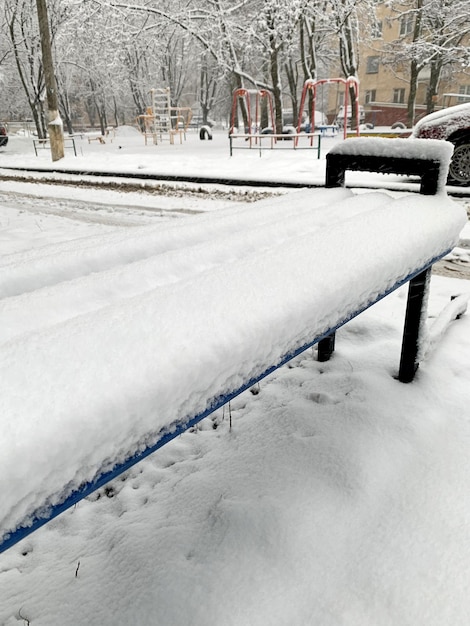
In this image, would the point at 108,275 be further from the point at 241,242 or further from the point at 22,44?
the point at 22,44

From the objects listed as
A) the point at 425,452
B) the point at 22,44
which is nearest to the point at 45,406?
the point at 425,452

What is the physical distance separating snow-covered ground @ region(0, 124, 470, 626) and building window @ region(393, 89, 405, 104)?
43.2m

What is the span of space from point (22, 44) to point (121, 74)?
7.78 meters

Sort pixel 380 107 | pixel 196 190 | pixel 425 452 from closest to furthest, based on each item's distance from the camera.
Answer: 1. pixel 425 452
2. pixel 196 190
3. pixel 380 107

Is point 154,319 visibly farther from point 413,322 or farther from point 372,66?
point 372,66

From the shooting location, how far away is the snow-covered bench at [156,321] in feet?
2.36

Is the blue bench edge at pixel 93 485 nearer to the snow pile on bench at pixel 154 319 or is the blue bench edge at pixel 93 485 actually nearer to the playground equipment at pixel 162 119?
the snow pile on bench at pixel 154 319

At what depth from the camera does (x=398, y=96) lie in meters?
40.2

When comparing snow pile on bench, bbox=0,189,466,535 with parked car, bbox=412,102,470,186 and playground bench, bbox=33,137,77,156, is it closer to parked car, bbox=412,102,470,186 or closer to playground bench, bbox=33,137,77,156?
parked car, bbox=412,102,470,186

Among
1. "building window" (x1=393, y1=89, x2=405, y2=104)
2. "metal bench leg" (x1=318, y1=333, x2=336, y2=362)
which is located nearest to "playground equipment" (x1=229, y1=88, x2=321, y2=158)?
"metal bench leg" (x1=318, y1=333, x2=336, y2=362)

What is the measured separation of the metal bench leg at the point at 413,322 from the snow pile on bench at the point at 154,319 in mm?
212

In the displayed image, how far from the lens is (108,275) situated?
136 centimetres

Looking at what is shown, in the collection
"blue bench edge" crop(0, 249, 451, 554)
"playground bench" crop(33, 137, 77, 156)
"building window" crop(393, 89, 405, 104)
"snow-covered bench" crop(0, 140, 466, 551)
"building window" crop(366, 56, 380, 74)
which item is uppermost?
"building window" crop(366, 56, 380, 74)

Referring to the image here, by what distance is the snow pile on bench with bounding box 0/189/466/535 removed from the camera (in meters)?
0.72
